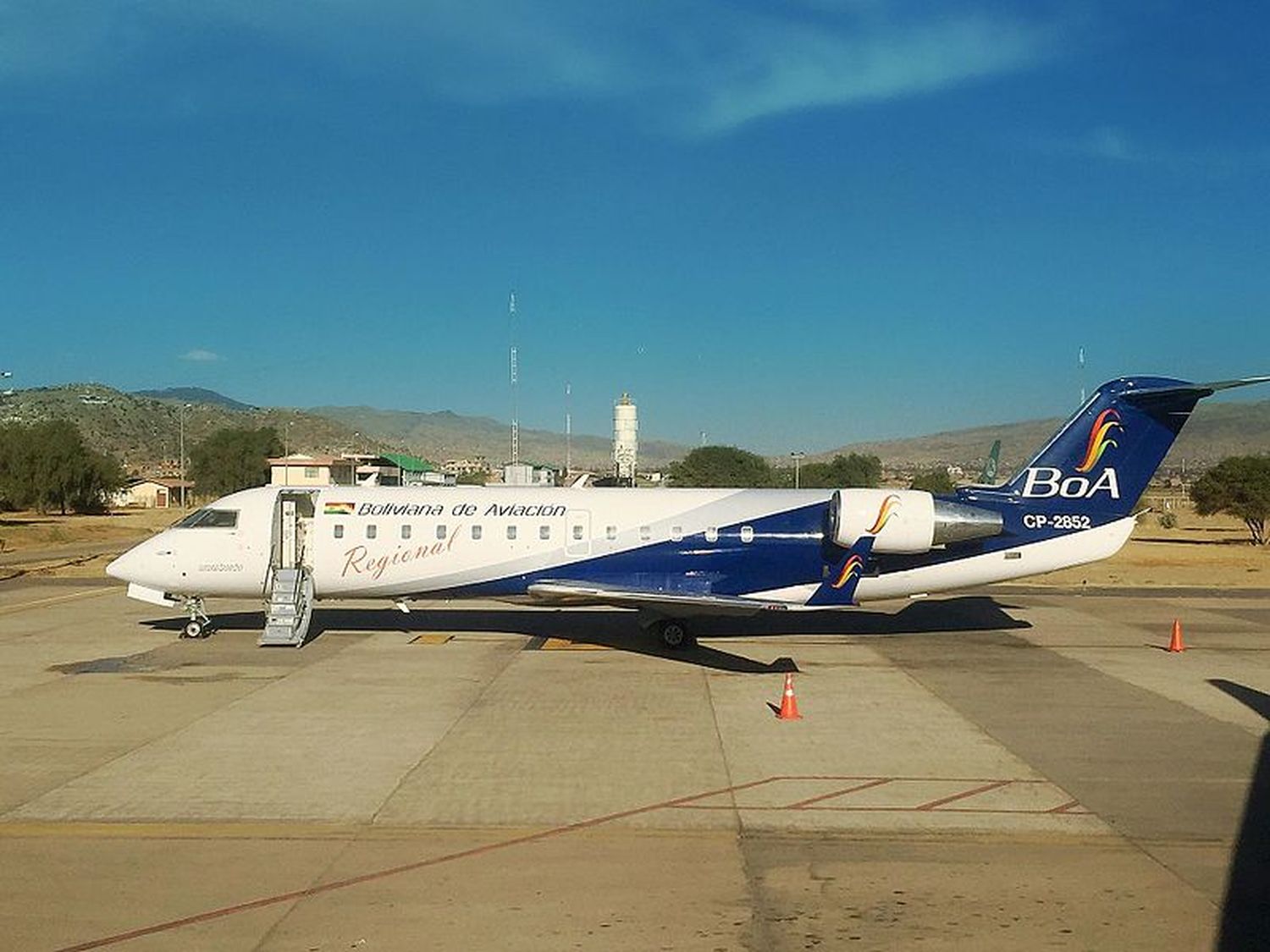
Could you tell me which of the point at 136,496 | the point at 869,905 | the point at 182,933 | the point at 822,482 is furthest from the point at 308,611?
Answer: the point at 136,496

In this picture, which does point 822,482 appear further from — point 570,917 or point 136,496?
point 570,917

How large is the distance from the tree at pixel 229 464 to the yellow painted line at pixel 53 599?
60896 mm

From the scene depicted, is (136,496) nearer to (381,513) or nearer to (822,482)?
(822,482)

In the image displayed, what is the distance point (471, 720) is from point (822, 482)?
8109cm

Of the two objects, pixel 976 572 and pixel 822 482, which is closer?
pixel 976 572

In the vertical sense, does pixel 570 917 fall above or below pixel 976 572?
below

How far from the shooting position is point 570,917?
7512mm

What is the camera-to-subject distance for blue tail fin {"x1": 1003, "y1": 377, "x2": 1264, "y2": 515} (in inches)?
784

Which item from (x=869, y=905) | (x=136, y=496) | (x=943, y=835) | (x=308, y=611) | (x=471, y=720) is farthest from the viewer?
(x=136, y=496)

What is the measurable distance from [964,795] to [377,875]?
6001 mm

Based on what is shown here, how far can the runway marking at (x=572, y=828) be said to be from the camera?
7.33 metres

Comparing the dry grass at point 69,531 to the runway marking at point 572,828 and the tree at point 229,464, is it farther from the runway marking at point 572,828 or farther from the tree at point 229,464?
the runway marking at point 572,828

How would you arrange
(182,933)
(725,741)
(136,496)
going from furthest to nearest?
1. (136,496)
2. (725,741)
3. (182,933)

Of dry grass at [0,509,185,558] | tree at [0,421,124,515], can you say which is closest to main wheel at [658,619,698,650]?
dry grass at [0,509,185,558]
